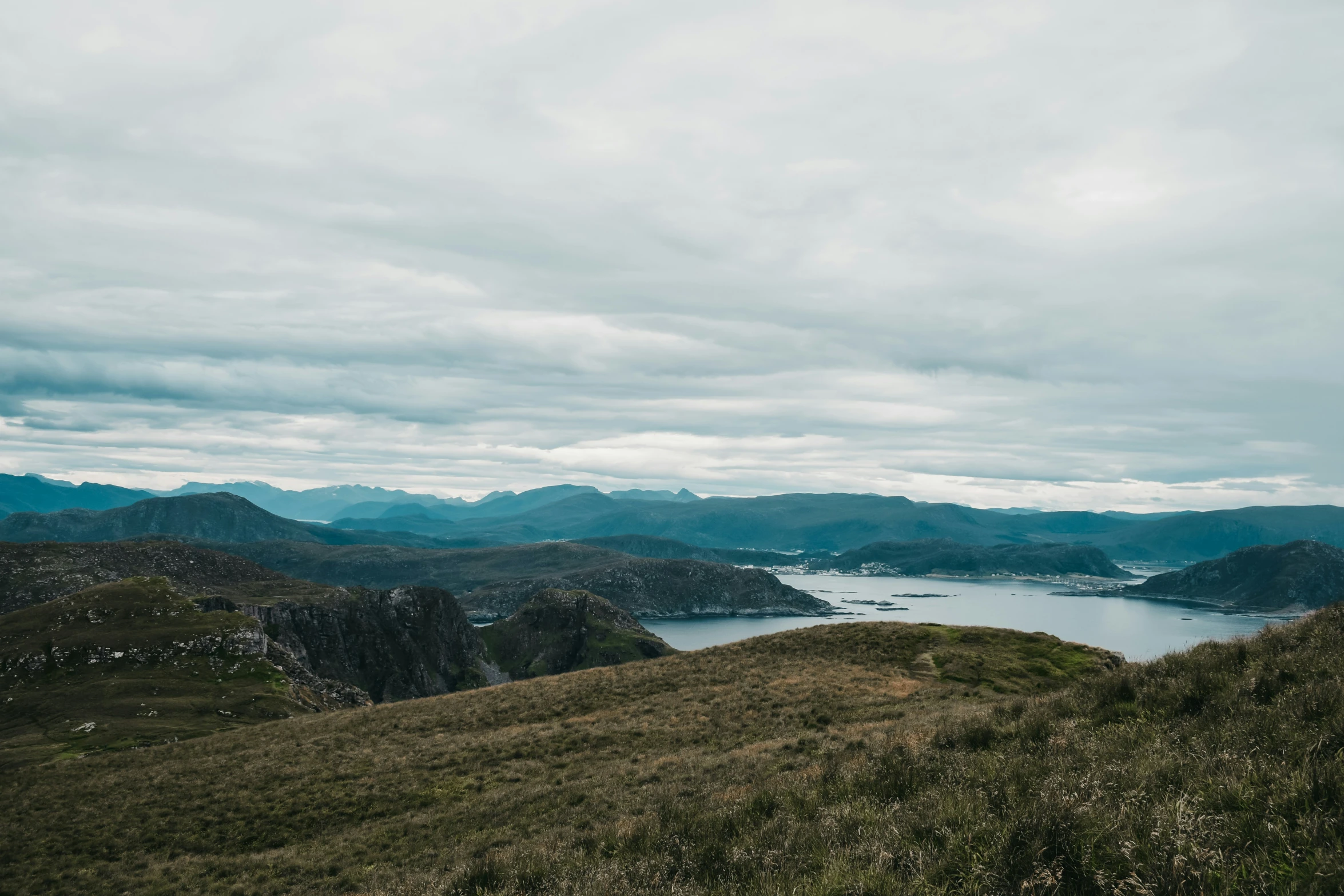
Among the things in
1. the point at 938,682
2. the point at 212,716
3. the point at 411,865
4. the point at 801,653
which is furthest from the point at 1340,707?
the point at 212,716

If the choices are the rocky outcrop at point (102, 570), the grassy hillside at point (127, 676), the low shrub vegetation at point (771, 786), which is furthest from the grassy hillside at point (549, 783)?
the rocky outcrop at point (102, 570)

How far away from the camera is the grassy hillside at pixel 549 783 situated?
11.0 meters

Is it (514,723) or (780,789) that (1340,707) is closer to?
(780,789)

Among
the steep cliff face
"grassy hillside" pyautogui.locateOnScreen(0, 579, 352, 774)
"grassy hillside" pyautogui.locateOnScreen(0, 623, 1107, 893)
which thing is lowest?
the steep cliff face

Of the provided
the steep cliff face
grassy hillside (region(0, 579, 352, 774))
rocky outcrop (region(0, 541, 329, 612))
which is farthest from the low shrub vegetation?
rocky outcrop (region(0, 541, 329, 612))

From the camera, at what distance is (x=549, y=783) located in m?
23.2

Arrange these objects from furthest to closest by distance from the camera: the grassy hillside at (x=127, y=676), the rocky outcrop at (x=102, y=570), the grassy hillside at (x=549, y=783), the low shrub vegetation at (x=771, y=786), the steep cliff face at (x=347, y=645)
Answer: the steep cliff face at (x=347, y=645), the rocky outcrop at (x=102, y=570), the grassy hillside at (x=127, y=676), the grassy hillside at (x=549, y=783), the low shrub vegetation at (x=771, y=786)

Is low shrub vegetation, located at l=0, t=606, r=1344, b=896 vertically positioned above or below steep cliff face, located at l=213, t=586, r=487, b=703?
above

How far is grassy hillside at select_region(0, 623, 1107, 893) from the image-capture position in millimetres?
11000

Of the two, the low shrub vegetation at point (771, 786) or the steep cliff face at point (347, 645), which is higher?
the low shrub vegetation at point (771, 786)

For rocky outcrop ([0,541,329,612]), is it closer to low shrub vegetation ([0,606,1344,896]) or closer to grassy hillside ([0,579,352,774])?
grassy hillside ([0,579,352,774])

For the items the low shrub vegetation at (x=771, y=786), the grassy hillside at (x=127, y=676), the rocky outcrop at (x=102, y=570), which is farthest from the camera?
the rocky outcrop at (x=102, y=570)

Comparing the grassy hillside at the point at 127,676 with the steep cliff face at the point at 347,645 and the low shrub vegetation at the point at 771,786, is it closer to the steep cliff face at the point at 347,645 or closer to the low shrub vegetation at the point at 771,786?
the low shrub vegetation at the point at 771,786

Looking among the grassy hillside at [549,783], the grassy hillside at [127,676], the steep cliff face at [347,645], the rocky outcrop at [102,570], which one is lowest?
the steep cliff face at [347,645]
